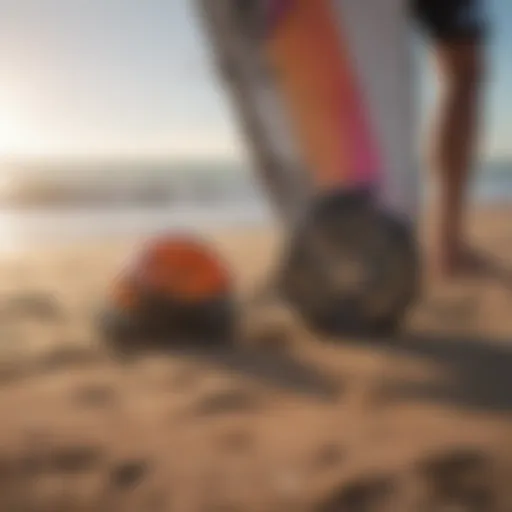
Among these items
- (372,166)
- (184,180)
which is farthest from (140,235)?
(372,166)

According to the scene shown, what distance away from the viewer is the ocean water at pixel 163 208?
3.48ft

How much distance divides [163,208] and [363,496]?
1.78 feet

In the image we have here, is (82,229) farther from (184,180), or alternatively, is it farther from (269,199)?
(269,199)

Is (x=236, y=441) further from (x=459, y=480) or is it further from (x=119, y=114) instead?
(x=119, y=114)

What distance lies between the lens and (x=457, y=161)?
1.12m

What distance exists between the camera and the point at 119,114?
108 centimetres

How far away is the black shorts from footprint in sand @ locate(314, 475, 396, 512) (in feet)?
2.19

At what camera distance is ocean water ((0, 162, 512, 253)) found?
3.48 ft

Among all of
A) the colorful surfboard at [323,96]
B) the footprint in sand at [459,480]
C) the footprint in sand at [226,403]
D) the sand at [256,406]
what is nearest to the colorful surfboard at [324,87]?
the colorful surfboard at [323,96]

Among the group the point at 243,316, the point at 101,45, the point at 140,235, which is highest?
the point at 101,45

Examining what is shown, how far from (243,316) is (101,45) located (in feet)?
1.34

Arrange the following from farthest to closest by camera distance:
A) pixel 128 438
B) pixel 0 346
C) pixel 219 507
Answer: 1. pixel 0 346
2. pixel 128 438
3. pixel 219 507

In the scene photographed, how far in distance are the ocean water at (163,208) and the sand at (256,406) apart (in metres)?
0.03

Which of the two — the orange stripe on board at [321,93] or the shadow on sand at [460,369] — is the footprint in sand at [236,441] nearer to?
the shadow on sand at [460,369]
